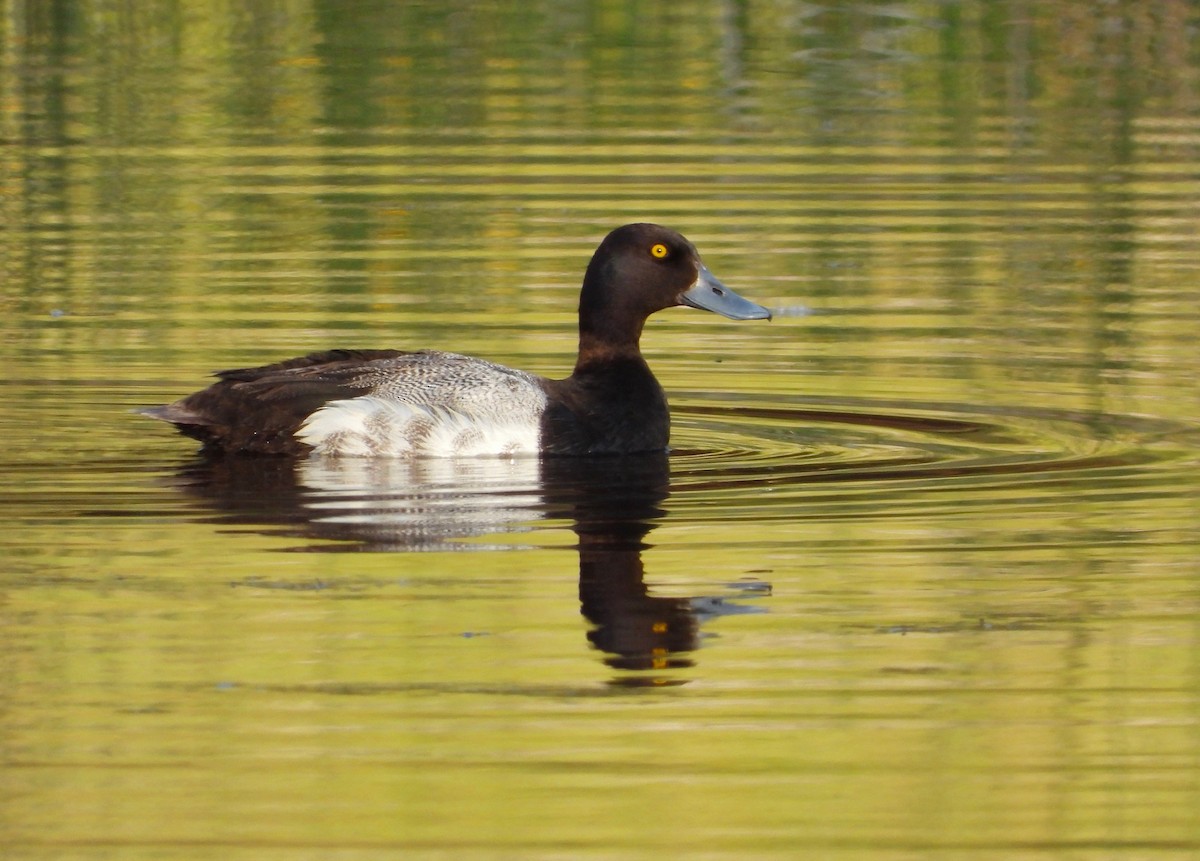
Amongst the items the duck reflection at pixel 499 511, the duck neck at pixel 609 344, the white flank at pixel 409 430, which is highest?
the duck neck at pixel 609 344

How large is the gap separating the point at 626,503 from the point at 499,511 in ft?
1.68

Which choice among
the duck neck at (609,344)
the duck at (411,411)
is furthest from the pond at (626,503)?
the duck neck at (609,344)

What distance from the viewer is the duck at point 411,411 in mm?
10180

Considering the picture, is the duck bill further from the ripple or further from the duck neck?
the ripple

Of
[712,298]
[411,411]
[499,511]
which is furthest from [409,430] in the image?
[712,298]

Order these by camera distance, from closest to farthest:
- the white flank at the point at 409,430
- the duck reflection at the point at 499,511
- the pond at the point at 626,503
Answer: the pond at the point at 626,503 < the duck reflection at the point at 499,511 < the white flank at the point at 409,430

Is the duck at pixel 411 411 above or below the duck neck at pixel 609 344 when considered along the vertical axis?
below

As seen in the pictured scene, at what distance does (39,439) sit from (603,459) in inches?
91.0

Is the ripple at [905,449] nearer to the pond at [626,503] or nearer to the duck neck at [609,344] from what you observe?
the pond at [626,503]

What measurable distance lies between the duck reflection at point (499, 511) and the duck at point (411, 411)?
0.08 metres

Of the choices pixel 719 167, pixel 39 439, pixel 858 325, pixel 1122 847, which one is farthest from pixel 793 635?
pixel 719 167

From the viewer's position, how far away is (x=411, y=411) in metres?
10.2

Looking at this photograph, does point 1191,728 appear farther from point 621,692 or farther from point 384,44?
point 384,44

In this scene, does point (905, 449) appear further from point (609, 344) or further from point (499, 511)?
point (499, 511)
